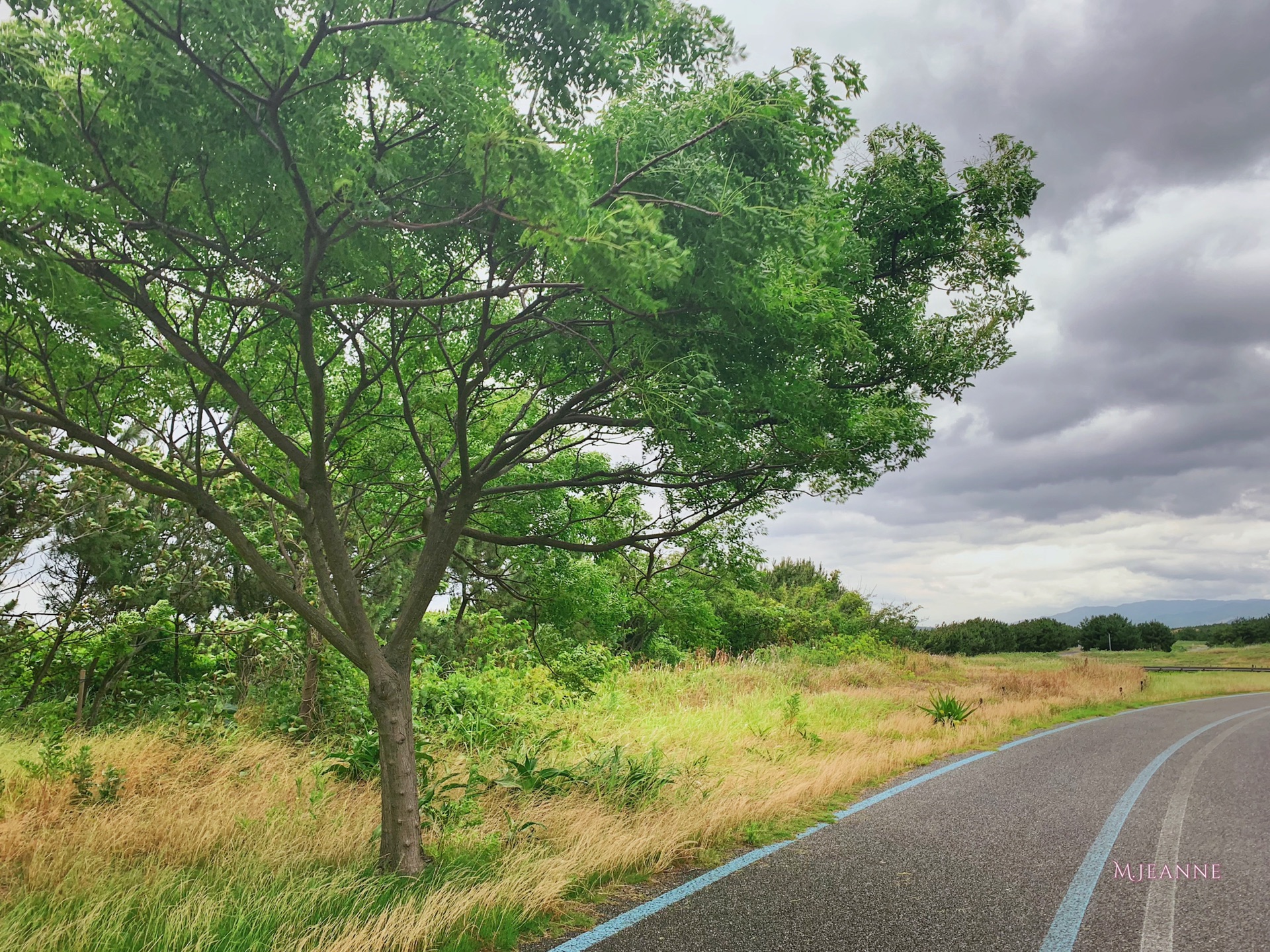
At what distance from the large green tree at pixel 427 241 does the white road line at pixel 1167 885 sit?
3580 mm

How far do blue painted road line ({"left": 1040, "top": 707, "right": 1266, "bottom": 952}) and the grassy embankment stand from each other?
2174mm

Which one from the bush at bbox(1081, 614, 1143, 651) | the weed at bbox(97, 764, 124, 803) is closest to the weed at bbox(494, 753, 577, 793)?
the weed at bbox(97, 764, 124, 803)

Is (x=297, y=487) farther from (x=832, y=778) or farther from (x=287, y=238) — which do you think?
(x=832, y=778)

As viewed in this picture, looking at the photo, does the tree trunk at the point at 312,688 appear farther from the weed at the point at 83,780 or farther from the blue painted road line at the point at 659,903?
the blue painted road line at the point at 659,903

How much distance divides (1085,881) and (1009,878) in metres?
0.51

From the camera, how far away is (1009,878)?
17.0 ft

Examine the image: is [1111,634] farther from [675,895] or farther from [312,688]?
[675,895]

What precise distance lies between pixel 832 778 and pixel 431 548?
4891 millimetres

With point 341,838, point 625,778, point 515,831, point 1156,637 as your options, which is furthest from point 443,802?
point 1156,637

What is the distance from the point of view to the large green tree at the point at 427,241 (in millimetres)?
3869

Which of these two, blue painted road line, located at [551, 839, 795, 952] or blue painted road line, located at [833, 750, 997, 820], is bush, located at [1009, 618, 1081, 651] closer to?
blue painted road line, located at [833, 750, 997, 820]

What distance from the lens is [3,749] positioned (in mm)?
7578

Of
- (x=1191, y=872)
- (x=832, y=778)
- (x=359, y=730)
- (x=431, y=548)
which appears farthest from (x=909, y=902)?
(x=359, y=730)

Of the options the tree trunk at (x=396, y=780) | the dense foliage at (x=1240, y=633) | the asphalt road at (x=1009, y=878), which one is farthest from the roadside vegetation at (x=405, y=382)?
the dense foliage at (x=1240, y=633)
